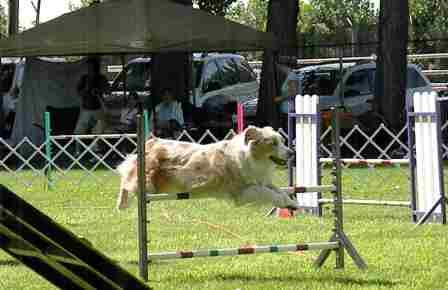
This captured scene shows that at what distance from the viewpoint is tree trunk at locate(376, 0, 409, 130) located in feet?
77.4

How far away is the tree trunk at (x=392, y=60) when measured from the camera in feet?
77.4

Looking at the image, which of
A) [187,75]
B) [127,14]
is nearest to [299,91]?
[187,75]

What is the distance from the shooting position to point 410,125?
521 inches

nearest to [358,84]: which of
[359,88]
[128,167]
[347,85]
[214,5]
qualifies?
[359,88]

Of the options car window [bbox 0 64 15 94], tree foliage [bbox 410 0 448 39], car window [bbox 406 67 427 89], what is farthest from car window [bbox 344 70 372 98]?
tree foliage [bbox 410 0 448 39]

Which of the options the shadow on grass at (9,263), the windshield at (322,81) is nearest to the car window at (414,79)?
the windshield at (322,81)

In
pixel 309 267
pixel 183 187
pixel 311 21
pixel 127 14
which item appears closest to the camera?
pixel 309 267

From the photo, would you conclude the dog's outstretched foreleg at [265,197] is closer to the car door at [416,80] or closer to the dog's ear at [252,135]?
the dog's ear at [252,135]

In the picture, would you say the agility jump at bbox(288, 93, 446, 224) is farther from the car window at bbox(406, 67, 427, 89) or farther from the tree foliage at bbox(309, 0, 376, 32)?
the tree foliage at bbox(309, 0, 376, 32)

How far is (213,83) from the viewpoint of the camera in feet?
87.9

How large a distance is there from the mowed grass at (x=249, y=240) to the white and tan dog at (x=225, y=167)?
314 mm

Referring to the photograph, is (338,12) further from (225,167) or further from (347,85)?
(225,167)

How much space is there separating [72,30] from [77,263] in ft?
53.0

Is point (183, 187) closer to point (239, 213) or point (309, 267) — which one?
point (309, 267)
